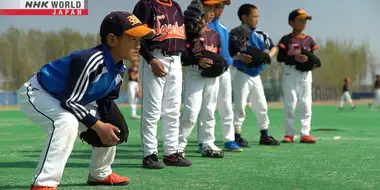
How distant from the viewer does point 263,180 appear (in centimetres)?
488

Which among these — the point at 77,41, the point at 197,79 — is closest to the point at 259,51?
the point at 197,79

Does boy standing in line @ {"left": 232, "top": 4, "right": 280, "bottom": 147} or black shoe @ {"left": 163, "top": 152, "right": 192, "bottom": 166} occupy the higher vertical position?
boy standing in line @ {"left": 232, "top": 4, "right": 280, "bottom": 147}

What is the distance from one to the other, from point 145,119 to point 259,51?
2.97 metres

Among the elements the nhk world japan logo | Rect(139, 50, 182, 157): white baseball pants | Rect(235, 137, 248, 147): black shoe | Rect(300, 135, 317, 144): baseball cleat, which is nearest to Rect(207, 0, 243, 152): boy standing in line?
Rect(235, 137, 248, 147): black shoe

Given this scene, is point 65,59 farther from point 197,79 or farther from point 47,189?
point 197,79

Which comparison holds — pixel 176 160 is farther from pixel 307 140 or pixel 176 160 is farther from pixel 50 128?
pixel 307 140

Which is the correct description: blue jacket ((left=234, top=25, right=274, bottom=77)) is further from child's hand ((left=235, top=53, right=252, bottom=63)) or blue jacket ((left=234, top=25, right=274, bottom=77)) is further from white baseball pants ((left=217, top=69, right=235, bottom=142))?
white baseball pants ((left=217, top=69, right=235, bottom=142))

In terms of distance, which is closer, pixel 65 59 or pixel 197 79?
pixel 65 59

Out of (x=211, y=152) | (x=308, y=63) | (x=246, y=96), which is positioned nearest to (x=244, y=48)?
(x=246, y=96)

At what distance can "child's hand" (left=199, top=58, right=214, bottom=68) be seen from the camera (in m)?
6.69

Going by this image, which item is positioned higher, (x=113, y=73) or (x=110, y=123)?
(x=113, y=73)

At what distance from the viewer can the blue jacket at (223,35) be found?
7.24m

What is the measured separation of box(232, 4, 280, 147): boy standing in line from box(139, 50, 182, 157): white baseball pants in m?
2.28

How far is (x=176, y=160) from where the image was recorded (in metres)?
6.00
